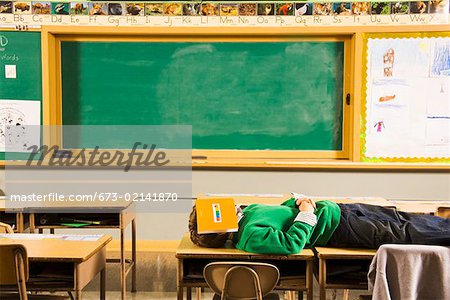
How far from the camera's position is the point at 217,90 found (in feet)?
15.1

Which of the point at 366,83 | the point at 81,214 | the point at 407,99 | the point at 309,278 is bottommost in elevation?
the point at 309,278

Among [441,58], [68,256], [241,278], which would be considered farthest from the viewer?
[441,58]

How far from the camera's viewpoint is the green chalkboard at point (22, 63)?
4.50 meters

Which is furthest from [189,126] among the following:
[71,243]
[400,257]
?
[400,257]

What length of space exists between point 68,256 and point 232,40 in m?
2.78

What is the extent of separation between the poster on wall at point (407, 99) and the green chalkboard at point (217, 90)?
0.30m

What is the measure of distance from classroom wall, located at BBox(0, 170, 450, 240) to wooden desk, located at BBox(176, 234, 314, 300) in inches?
82.6

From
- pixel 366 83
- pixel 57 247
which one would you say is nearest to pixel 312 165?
pixel 366 83

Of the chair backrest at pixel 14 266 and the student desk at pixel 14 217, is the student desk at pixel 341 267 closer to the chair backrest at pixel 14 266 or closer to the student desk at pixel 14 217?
the chair backrest at pixel 14 266

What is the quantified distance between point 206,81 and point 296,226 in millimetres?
2483

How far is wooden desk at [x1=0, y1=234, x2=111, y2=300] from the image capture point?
232 centimetres

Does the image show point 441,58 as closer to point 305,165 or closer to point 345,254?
point 305,165

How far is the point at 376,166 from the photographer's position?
14.4 feet

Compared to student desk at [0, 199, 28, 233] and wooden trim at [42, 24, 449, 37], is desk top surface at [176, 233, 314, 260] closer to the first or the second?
student desk at [0, 199, 28, 233]
